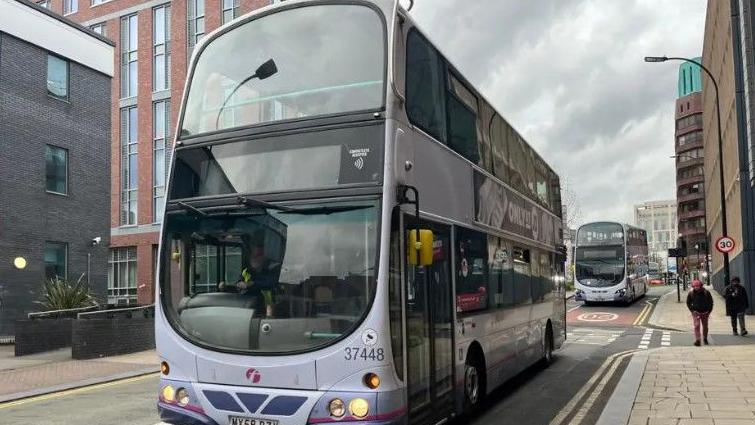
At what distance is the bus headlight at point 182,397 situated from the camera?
5877mm

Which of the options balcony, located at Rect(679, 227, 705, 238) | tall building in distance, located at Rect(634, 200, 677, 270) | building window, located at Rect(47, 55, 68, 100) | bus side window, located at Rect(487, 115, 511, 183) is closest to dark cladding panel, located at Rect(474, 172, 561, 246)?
bus side window, located at Rect(487, 115, 511, 183)

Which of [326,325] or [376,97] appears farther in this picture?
[376,97]

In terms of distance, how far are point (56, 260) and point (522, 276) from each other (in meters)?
18.2

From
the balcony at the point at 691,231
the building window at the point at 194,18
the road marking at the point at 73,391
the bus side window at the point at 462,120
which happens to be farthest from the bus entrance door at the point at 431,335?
the balcony at the point at 691,231

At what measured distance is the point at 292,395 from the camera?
5.38m

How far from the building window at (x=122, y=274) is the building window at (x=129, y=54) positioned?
1029 centimetres

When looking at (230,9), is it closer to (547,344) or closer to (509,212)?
(547,344)

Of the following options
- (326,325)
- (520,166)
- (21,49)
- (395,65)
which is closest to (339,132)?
(395,65)

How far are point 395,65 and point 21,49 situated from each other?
19.9 meters

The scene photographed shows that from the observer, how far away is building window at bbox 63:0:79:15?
47.4 metres

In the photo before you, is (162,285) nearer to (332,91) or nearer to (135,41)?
(332,91)

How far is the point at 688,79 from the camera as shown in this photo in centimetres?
11438

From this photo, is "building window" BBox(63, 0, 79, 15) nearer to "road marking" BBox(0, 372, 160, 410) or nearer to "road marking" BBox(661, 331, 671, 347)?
"road marking" BBox(0, 372, 160, 410)

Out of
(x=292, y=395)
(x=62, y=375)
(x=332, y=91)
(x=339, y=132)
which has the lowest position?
(x=62, y=375)
